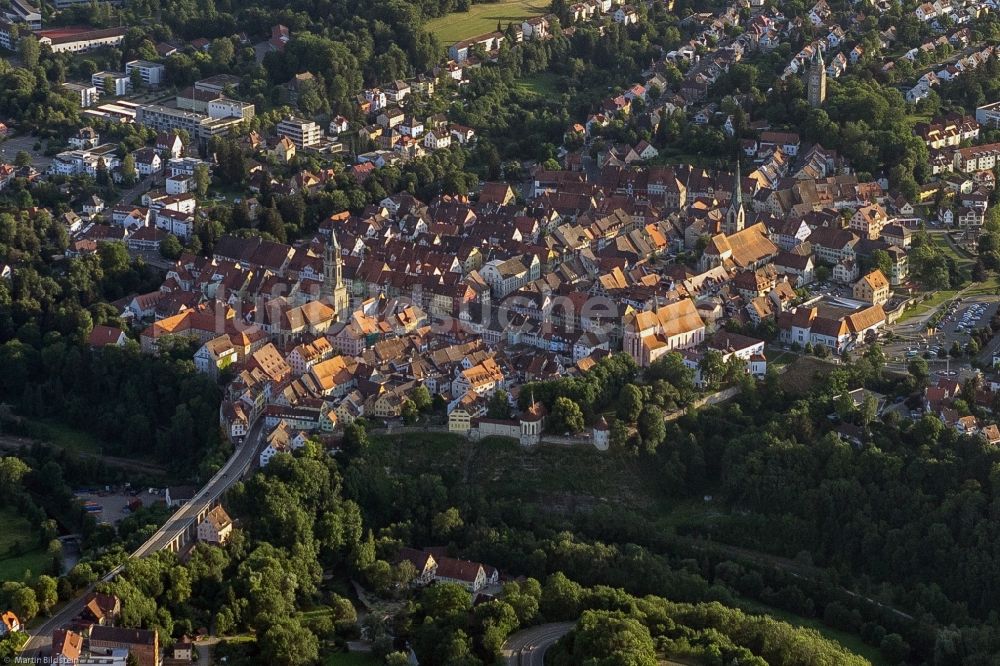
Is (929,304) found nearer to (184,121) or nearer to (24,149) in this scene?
(184,121)

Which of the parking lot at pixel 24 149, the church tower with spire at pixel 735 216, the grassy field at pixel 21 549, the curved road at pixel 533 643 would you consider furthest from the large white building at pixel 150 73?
the curved road at pixel 533 643

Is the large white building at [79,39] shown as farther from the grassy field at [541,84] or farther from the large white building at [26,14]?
the grassy field at [541,84]

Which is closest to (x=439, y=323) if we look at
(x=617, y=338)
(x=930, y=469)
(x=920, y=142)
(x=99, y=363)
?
(x=617, y=338)

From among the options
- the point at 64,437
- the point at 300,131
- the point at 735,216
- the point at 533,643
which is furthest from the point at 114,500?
the point at 300,131

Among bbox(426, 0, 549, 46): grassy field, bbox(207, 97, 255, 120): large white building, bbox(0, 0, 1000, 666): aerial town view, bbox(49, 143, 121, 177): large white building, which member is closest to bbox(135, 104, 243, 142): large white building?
bbox(0, 0, 1000, 666): aerial town view

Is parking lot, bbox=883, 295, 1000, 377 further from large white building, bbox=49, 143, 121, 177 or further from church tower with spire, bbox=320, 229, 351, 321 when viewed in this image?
large white building, bbox=49, 143, 121, 177

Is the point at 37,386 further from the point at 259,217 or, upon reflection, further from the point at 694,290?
the point at 694,290

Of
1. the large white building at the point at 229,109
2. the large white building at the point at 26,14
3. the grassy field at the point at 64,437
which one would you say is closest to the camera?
the grassy field at the point at 64,437
